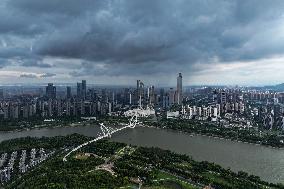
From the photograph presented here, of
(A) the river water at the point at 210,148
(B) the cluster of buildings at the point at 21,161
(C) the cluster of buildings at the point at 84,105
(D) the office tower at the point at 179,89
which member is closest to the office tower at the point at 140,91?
(C) the cluster of buildings at the point at 84,105

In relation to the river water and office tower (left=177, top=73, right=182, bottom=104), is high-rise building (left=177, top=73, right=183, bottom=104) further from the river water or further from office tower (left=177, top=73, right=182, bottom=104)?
the river water

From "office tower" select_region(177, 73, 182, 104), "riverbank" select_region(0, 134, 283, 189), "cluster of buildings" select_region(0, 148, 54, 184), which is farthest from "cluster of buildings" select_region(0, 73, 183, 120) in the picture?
"riverbank" select_region(0, 134, 283, 189)

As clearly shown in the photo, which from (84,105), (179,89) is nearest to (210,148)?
(84,105)

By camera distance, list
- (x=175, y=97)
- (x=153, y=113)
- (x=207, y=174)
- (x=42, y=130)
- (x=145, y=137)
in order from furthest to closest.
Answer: (x=175, y=97), (x=153, y=113), (x=42, y=130), (x=145, y=137), (x=207, y=174)

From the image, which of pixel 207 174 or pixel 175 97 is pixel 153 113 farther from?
pixel 207 174

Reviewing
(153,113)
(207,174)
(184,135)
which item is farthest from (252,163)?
(153,113)

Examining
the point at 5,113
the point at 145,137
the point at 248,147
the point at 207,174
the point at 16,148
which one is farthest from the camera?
the point at 5,113

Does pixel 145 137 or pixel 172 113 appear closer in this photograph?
pixel 145 137

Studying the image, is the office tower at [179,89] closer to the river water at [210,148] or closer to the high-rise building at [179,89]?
the high-rise building at [179,89]

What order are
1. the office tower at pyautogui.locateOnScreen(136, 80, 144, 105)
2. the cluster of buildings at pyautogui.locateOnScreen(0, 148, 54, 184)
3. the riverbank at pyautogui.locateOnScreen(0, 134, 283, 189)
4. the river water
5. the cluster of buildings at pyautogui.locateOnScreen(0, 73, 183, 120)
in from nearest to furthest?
1. the riverbank at pyautogui.locateOnScreen(0, 134, 283, 189)
2. the cluster of buildings at pyautogui.locateOnScreen(0, 148, 54, 184)
3. the river water
4. the cluster of buildings at pyautogui.locateOnScreen(0, 73, 183, 120)
5. the office tower at pyautogui.locateOnScreen(136, 80, 144, 105)
